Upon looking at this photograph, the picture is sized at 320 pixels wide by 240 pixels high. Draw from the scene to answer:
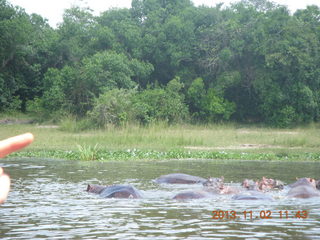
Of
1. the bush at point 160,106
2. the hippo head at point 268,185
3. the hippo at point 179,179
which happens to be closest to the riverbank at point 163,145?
the bush at point 160,106

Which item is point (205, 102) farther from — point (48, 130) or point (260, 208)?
point (260, 208)

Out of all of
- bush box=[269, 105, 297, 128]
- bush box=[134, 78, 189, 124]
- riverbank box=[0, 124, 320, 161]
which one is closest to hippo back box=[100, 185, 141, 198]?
riverbank box=[0, 124, 320, 161]

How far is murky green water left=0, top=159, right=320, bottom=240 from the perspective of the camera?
5.67 m

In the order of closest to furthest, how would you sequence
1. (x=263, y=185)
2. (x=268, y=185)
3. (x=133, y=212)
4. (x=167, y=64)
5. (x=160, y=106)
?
1. (x=133, y=212)
2. (x=263, y=185)
3. (x=268, y=185)
4. (x=160, y=106)
5. (x=167, y=64)

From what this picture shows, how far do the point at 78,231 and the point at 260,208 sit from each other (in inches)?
113

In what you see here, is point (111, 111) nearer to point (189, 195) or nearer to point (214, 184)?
point (214, 184)

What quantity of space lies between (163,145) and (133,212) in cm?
1025

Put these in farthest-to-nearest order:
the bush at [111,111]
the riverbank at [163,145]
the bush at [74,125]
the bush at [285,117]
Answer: the bush at [285,117] → the bush at [111,111] → the bush at [74,125] → the riverbank at [163,145]

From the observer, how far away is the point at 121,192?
8.14 m
